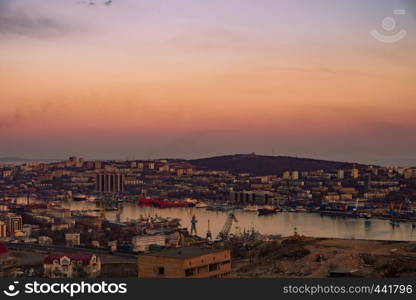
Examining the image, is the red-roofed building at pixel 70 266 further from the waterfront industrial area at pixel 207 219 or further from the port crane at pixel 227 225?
the port crane at pixel 227 225

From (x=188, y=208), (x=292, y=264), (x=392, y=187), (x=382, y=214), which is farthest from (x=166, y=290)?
(x=392, y=187)

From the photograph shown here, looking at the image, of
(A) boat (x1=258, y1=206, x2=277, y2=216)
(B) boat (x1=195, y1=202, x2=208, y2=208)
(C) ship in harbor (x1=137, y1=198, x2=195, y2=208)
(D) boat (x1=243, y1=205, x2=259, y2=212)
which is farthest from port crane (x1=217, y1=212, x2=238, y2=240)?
(C) ship in harbor (x1=137, y1=198, x2=195, y2=208)

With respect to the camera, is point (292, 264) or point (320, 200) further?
point (320, 200)

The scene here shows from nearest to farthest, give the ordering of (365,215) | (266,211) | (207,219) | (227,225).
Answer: (227,225) < (207,219) < (365,215) < (266,211)

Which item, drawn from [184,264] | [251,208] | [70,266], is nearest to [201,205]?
[251,208]

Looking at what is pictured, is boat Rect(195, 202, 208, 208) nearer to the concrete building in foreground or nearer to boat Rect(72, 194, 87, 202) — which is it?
boat Rect(72, 194, 87, 202)

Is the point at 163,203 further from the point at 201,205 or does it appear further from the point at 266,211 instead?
the point at 266,211

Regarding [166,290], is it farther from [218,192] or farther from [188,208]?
[218,192]
